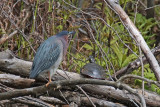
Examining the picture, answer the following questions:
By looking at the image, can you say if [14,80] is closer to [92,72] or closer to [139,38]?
[92,72]

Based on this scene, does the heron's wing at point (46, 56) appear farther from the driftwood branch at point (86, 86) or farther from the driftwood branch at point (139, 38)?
the driftwood branch at point (139, 38)

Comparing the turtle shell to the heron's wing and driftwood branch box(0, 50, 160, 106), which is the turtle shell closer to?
driftwood branch box(0, 50, 160, 106)

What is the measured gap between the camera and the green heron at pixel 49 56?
10.5 ft

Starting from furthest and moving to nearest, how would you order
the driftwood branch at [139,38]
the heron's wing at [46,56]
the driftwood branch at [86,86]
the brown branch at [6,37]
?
the brown branch at [6,37] → the driftwood branch at [86,86] → the driftwood branch at [139,38] → the heron's wing at [46,56]

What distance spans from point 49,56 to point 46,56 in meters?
0.04

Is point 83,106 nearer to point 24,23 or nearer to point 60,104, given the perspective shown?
point 60,104

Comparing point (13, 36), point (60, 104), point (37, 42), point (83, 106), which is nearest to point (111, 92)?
point (83, 106)

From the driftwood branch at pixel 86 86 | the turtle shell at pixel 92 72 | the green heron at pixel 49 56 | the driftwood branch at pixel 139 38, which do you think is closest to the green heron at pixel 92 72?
the turtle shell at pixel 92 72

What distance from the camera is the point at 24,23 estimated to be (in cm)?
508

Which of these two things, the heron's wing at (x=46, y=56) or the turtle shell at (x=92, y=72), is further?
the turtle shell at (x=92, y=72)

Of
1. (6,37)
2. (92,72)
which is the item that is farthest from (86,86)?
(6,37)

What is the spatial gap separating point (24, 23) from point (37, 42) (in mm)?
542

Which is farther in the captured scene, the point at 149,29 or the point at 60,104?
the point at 149,29

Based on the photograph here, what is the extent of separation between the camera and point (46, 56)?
10.9 feet
